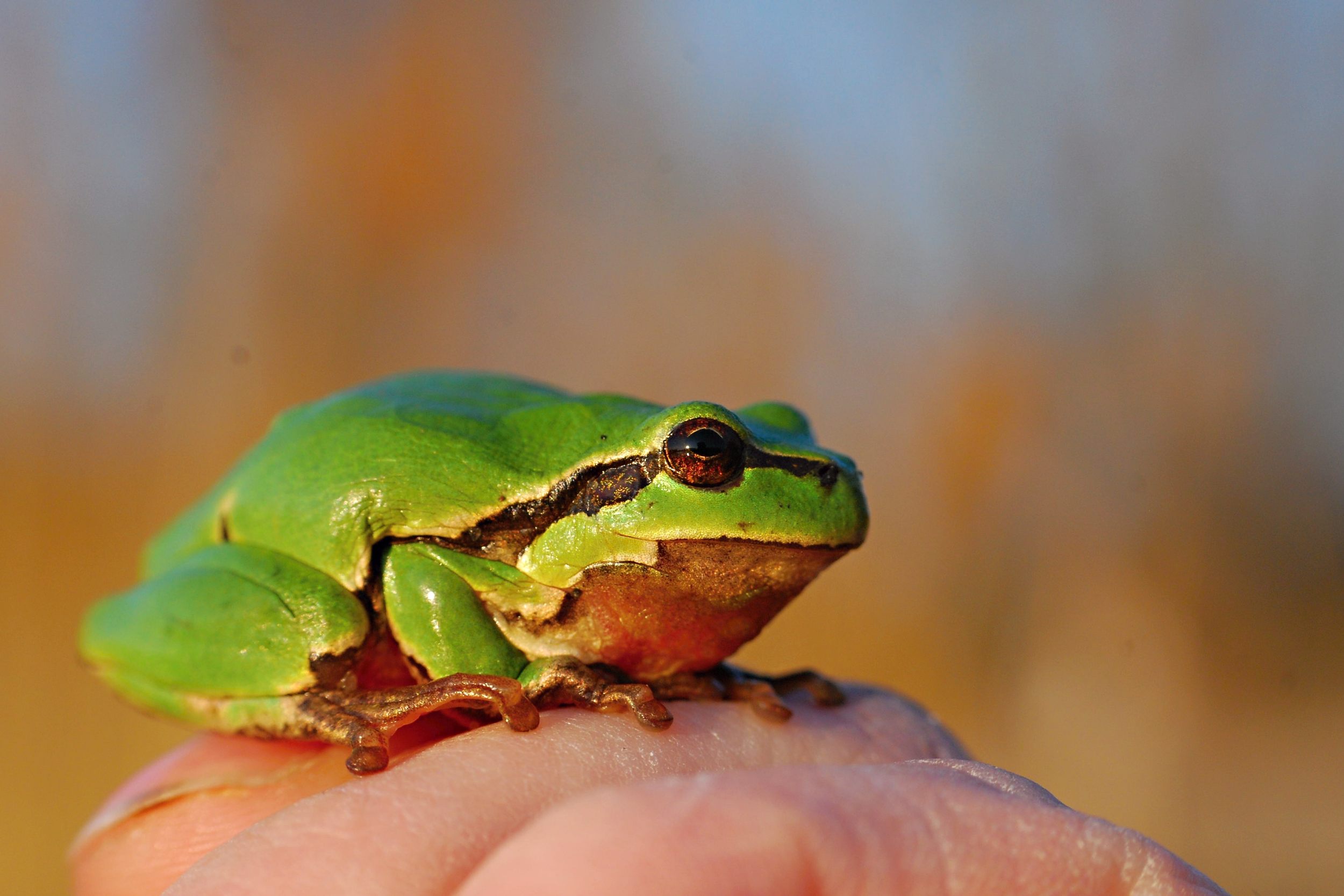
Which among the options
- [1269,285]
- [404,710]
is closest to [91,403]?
[404,710]

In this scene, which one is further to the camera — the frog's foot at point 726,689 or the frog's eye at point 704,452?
the frog's foot at point 726,689

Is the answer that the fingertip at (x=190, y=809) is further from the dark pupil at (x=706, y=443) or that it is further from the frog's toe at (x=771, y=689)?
the dark pupil at (x=706, y=443)

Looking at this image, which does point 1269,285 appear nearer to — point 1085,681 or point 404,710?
point 1085,681

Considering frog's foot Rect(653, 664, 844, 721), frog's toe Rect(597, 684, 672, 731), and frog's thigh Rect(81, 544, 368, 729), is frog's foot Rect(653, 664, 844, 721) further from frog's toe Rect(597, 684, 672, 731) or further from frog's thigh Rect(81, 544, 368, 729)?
frog's thigh Rect(81, 544, 368, 729)

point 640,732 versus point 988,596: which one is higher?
point 640,732

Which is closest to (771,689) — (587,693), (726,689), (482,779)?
(726,689)

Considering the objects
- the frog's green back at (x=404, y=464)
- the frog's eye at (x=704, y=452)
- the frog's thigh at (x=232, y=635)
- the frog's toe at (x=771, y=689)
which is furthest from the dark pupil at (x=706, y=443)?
the frog's thigh at (x=232, y=635)

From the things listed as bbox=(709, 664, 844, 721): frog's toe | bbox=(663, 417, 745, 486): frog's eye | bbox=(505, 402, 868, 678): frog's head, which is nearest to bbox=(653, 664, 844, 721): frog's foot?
bbox=(709, 664, 844, 721): frog's toe
